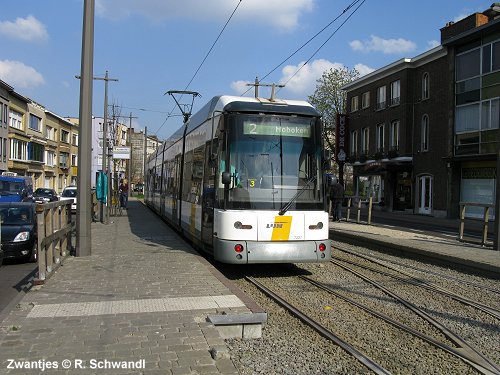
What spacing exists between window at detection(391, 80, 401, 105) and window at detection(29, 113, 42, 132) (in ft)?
142

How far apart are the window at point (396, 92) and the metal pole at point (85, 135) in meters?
28.5

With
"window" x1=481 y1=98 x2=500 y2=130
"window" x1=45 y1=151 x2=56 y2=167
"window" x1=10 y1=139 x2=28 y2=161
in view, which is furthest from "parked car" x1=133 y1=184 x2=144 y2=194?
"window" x1=481 y1=98 x2=500 y2=130

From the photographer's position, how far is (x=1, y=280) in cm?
918

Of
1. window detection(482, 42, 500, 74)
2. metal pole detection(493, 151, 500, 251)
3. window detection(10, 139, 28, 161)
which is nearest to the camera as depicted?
metal pole detection(493, 151, 500, 251)

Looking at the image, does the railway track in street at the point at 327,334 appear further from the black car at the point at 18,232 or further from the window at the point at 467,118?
the window at the point at 467,118

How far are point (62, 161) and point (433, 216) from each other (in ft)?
191

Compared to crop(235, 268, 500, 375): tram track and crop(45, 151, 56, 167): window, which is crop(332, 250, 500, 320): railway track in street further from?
crop(45, 151, 56, 167): window

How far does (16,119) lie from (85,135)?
50290mm

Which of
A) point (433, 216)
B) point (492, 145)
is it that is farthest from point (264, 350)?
point (433, 216)

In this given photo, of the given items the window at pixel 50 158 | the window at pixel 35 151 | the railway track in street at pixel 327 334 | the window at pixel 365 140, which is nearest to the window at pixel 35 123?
the window at pixel 35 151

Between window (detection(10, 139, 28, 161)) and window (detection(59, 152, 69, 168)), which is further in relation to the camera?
window (detection(59, 152, 69, 168))

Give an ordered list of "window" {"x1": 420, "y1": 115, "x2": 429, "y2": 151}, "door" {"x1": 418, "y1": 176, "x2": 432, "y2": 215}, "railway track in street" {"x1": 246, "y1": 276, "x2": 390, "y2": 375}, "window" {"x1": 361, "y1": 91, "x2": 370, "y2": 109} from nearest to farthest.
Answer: "railway track in street" {"x1": 246, "y1": 276, "x2": 390, "y2": 375}
"door" {"x1": 418, "y1": 176, "x2": 432, "y2": 215}
"window" {"x1": 420, "y1": 115, "x2": 429, "y2": 151}
"window" {"x1": 361, "y1": 91, "x2": 370, "y2": 109}

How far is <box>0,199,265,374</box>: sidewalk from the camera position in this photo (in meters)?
4.34

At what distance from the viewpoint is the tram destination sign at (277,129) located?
9.02 metres
